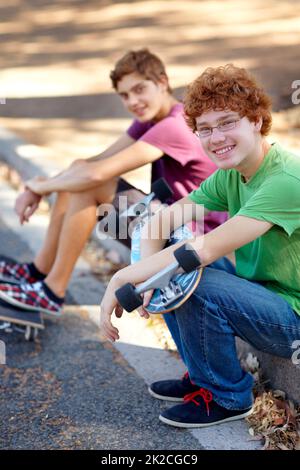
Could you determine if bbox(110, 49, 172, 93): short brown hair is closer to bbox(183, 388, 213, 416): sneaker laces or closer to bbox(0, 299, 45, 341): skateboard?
bbox(0, 299, 45, 341): skateboard

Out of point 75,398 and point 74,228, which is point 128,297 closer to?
point 75,398

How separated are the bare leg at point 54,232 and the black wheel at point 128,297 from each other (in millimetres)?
1263

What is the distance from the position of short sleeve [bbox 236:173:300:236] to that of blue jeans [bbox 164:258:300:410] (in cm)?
26

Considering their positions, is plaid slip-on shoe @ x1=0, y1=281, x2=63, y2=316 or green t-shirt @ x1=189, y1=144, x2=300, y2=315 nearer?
green t-shirt @ x1=189, y1=144, x2=300, y2=315

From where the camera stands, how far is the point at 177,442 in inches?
101

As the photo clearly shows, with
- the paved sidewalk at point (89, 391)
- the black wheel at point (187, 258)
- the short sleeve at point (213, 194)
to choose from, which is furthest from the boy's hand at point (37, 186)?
the black wheel at point (187, 258)

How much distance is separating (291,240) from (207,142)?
0.44m

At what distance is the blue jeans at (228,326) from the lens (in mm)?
2480

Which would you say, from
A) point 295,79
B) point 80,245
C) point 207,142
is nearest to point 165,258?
point 207,142

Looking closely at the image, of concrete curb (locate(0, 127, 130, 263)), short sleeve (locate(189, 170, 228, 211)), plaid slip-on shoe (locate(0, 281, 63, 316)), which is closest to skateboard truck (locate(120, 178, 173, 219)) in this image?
short sleeve (locate(189, 170, 228, 211))

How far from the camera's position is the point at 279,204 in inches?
94.1

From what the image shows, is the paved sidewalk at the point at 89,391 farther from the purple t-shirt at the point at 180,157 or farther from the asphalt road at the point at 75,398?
the purple t-shirt at the point at 180,157

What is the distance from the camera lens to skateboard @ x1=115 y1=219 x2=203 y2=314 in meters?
2.33

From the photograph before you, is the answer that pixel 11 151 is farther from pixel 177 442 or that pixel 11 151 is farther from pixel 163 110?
pixel 177 442
